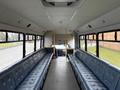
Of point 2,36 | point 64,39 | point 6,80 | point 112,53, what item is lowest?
point 6,80

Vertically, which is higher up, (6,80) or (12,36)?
(12,36)

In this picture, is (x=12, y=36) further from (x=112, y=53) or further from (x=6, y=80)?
(x=112, y=53)

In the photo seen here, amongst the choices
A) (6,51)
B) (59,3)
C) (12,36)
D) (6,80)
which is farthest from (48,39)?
(6,80)

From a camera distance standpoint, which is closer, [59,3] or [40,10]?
[59,3]

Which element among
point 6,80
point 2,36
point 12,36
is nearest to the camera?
point 6,80

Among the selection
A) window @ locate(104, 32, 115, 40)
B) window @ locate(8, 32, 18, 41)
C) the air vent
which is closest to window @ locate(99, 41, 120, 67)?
window @ locate(104, 32, 115, 40)

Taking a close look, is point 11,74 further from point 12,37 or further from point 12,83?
point 12,37

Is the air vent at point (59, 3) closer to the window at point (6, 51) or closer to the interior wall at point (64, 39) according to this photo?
the window at point (6, 51)

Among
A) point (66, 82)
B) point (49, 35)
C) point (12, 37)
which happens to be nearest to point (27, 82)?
point (12, 37)

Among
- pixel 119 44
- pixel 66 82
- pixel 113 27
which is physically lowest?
pixel 66 82

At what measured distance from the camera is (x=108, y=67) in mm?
3465

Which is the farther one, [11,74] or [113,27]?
[113,27]

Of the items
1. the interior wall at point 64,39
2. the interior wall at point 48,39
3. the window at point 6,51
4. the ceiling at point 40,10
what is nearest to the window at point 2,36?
the window at point 6,51

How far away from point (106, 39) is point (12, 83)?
2721mm
